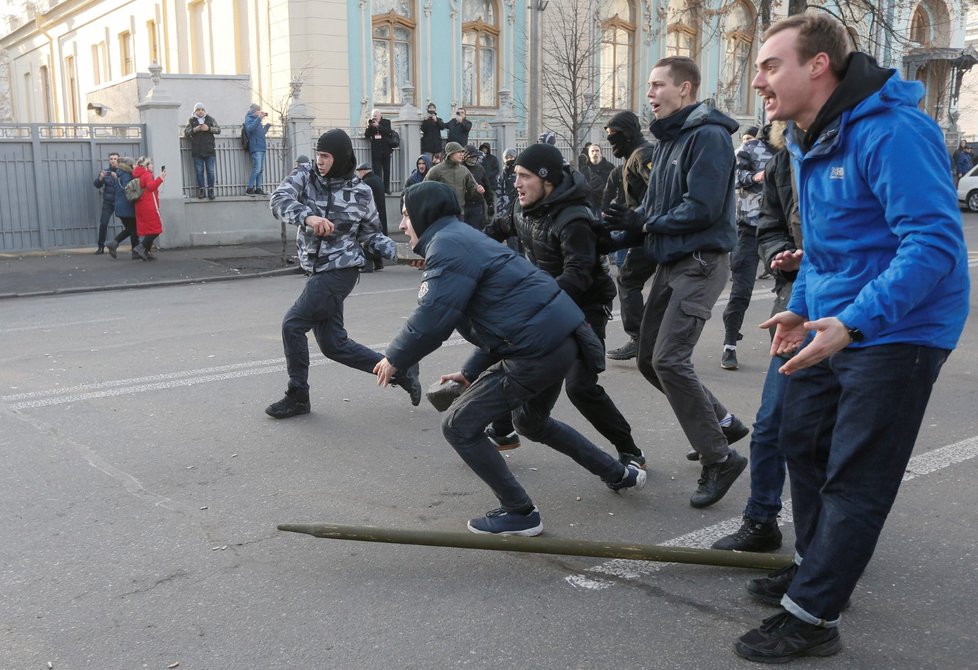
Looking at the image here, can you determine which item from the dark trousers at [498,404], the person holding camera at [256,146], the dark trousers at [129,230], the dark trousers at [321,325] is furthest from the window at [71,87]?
the dark trousers at [498,404]

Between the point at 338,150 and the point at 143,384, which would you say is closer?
the point at 338,150

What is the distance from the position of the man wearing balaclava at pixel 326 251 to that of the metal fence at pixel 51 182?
12.9 metres

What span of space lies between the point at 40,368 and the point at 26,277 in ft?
25.0

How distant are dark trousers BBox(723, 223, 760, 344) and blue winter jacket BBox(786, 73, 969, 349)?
A: 466 centimetres

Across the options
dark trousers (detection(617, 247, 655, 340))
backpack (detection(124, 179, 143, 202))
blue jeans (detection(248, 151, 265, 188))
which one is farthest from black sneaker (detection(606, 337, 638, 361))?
blue jeans (detection(248, 151, 265, 188))

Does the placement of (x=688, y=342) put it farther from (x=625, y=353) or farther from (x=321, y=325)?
(x=625, y=353)

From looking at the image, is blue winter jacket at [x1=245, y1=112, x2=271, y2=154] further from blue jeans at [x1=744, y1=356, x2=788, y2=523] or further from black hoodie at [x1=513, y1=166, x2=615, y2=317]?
blue jeans at [x1=744, y1=356, x2=788, y2=523]

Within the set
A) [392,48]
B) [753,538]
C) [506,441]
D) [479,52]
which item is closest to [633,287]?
[506,441]

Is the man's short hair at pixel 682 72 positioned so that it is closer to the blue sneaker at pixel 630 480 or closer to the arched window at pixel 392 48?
the blue sneaker at pixel 630 480

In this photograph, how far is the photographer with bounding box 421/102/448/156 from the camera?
2191 cm

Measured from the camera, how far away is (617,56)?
29.4m

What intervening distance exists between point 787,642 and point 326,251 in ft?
13.2

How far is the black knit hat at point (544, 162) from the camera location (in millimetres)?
4574

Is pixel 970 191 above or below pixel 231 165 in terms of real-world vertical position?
below
